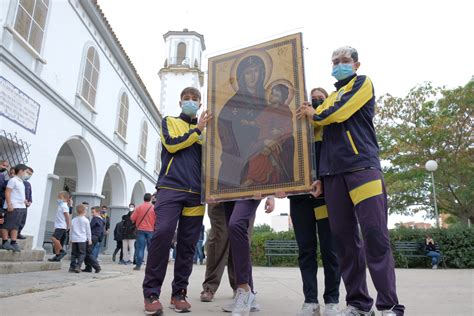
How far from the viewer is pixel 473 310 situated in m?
3.22

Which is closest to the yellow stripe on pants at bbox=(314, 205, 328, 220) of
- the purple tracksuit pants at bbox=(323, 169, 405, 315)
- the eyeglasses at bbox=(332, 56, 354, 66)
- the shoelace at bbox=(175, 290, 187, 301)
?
the purple tracksuit pants at bbox=(323, 169, 405, 315)

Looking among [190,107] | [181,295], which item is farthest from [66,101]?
[181,295]

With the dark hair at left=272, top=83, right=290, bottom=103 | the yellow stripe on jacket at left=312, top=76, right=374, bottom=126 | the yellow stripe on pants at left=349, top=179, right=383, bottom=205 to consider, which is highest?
the dark hair at left=272, top=83, right=290, bottom=103

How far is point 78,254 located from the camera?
734 centimetres

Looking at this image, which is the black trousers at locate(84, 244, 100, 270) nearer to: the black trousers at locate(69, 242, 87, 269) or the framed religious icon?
the black trousers at locate(69, 242, 87, 269)

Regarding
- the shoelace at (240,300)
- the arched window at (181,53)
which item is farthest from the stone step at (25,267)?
the arched window at (181,53)

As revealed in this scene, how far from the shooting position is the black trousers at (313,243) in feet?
10.0

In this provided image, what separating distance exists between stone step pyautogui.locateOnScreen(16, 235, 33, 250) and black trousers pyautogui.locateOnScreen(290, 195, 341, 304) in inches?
268

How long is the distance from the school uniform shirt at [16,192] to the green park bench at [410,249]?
36.7 ft

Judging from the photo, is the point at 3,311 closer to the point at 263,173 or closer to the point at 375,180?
the point at 263,173

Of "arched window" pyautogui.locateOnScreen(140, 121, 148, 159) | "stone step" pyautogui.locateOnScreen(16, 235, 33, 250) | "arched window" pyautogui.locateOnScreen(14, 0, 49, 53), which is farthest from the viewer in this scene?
"arched window" pyautogui.locateOnScreen(140, 121, 148, 159)

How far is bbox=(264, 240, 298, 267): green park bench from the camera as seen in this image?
13.1m

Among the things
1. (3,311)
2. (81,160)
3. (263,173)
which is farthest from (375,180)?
(81,160)

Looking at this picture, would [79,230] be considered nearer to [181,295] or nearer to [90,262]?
[90,262]
